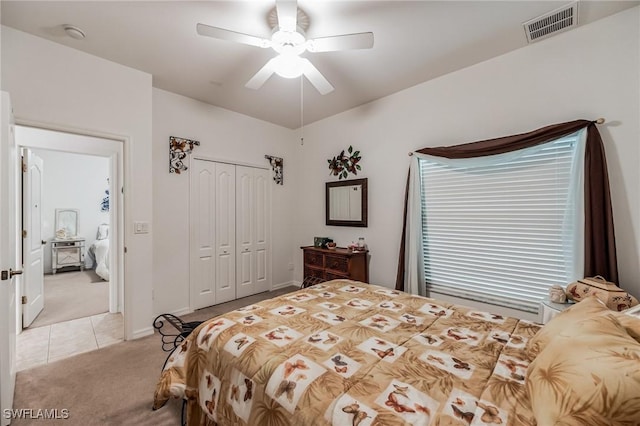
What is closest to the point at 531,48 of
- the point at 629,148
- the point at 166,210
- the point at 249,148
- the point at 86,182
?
the point at 629,148

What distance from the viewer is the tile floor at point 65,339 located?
2395 millimetres

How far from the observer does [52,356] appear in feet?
7.85

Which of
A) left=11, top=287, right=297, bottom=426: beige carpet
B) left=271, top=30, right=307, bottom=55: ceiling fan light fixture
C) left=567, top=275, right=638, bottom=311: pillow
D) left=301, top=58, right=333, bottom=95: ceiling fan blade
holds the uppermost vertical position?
left=271, top=30, right=307, bottom=55: ceiling fan light fixture

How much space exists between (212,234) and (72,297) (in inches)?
97.8

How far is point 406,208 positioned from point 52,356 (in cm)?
374

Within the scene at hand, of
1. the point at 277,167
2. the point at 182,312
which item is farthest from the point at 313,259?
the point at 182,312

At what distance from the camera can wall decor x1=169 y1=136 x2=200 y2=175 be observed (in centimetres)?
326

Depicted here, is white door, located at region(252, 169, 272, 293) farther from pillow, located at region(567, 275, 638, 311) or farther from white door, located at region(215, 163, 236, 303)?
pillow, located at region(567, 275, 638, 311)

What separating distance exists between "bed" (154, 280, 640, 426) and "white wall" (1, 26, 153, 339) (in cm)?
155

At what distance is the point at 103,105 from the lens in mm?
2535

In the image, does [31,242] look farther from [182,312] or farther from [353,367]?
[353,367]

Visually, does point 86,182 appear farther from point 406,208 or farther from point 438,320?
point 438,320

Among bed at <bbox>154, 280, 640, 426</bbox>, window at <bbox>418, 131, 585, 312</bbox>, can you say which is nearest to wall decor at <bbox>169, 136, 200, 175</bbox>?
bed at <bbox>154, 280, 640, 426</bbox>

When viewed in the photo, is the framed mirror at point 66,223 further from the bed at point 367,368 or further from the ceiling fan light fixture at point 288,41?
the ceiling fan light fixture at point 288,41
